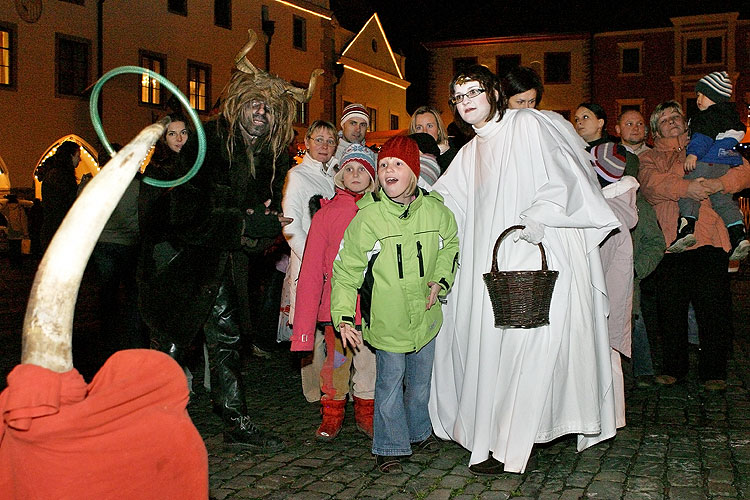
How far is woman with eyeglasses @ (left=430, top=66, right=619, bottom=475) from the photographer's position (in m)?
4.88

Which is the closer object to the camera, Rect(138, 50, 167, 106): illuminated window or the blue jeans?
the blue jeans

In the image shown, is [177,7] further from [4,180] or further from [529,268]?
[529,268]

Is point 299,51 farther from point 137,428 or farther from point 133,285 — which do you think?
point 137,428

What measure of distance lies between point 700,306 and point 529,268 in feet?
9.85

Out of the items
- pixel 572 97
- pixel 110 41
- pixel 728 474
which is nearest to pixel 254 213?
pixel 728 474

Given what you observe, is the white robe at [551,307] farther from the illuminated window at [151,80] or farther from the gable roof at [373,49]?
the gable roof at [373,49]

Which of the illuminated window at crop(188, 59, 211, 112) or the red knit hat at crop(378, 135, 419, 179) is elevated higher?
the illuminated window at crop(188, 59, 211, 112)

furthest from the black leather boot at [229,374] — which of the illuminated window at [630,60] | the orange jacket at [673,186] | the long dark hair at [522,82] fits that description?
the illuminated window at [630,60]

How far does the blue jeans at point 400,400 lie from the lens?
5.16 metres

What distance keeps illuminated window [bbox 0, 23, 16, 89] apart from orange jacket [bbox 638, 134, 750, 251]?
2358 centimetres

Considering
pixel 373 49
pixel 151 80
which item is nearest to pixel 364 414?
pixel 151 80

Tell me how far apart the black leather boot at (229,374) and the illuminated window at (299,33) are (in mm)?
36126

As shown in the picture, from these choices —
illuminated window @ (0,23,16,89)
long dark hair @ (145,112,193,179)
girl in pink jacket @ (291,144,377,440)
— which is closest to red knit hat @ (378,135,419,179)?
girl in pink jacket @ (291,144,377,440)

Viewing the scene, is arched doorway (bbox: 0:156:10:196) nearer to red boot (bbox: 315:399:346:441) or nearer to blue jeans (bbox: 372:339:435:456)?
red boot (bbox: 315:399:346:441)
